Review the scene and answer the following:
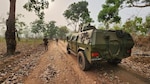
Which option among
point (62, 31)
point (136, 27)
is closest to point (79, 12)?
point (136, 27)

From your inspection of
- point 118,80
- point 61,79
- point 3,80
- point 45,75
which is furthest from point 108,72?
point 3,80

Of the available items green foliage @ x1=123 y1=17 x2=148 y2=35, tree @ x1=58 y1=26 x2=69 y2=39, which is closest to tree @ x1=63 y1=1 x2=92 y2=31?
green foliage @ x1=123 y1=17 x2=148 y2=35

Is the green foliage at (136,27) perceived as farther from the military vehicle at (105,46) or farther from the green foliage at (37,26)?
the green foliage at (37,26)

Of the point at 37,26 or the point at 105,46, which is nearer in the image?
the point at 105,46

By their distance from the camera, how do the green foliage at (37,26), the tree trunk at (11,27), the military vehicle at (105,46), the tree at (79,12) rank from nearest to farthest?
the military vehicle at (105,46) → the tree trunk at (11,27) → the tree at (79,12) → the green foliage at (37,26)

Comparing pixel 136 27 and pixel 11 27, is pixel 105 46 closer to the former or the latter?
pixel 11 27

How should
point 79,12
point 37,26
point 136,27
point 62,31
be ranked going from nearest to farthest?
point 136,27
point 79,12
point 37,26
point 62,31

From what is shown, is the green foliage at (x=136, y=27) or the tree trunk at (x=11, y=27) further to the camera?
the green foliage at (x=136, y=27)

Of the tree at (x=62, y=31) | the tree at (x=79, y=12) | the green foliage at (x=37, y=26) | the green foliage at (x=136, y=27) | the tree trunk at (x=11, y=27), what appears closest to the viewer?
the tree trunk at (x=11, y=27)

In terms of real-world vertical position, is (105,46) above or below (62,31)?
below

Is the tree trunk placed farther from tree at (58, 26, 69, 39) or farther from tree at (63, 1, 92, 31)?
tree at (58, 26, 69, 39)

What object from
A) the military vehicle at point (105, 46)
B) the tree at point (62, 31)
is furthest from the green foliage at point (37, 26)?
the military vehicle at point (105, 46)

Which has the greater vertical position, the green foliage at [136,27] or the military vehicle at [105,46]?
the green foliage at [136,27]

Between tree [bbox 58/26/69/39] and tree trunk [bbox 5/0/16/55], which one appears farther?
tree [bbox 58/26/69/39]
